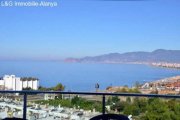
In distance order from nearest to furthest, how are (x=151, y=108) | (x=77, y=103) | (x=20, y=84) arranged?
(x=151, y=108) → (x=77, y=103) → (x=20, y=84)

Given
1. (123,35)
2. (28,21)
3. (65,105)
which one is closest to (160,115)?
(65,105)

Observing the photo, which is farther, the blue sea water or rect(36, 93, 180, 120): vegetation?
the blue sea water

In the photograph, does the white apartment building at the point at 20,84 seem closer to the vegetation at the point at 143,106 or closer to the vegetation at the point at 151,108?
the vegetation at the point at 143,106

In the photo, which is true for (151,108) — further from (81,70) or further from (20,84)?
(81,70)

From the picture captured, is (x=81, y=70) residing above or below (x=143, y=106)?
above

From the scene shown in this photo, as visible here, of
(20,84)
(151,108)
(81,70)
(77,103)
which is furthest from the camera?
(81,70)

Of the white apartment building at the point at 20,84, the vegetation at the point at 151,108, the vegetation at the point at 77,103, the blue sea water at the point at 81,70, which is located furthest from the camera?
the blue sea water at the point at 81,70

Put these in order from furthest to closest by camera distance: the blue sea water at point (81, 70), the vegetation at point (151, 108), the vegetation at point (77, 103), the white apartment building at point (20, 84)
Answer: the blue sea water at point (81, 70) < the white apartment building at point (20, 84) < the vegetation at point (77, 103) < the vegetation at point (151, 108)

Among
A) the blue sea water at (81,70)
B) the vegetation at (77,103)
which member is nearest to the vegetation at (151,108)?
the vegetation at (77,103)

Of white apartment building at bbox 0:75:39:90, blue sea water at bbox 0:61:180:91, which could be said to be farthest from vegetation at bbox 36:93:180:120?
blue sea water at bbox 0:61:180:91

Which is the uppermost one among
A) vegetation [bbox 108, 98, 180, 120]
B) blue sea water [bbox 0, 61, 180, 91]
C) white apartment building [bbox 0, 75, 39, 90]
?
blue sea water [bbox 0, 61, 180, 91]

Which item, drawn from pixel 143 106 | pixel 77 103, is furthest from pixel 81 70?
pixel 143 106

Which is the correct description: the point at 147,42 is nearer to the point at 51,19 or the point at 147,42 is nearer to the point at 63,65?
the point at 51,19

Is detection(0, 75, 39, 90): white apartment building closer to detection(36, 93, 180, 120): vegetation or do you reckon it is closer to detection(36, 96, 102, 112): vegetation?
detection(36, 96, 102, 112): vegetation
